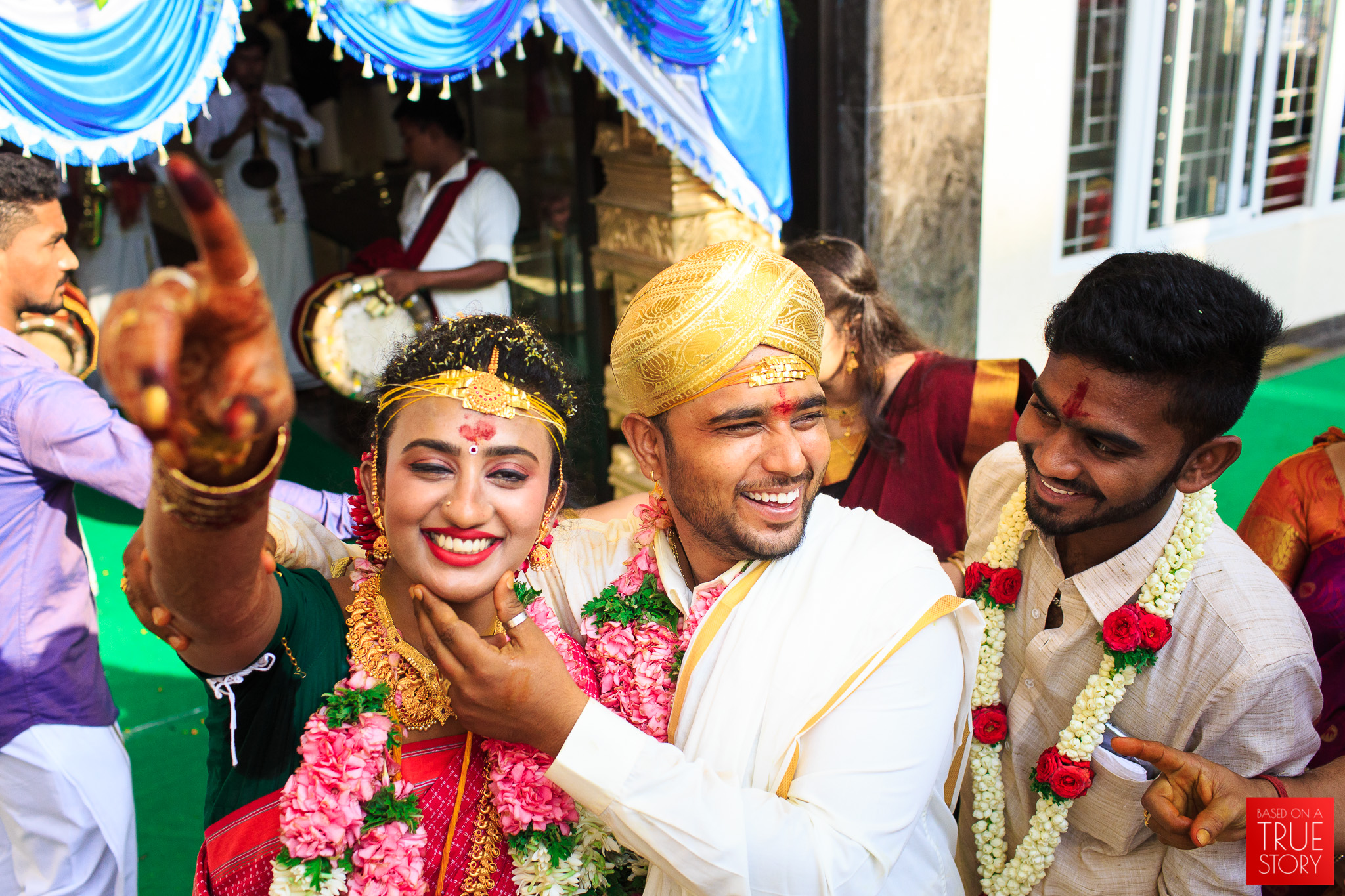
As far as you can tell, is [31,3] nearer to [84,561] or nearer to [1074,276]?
[84,561]

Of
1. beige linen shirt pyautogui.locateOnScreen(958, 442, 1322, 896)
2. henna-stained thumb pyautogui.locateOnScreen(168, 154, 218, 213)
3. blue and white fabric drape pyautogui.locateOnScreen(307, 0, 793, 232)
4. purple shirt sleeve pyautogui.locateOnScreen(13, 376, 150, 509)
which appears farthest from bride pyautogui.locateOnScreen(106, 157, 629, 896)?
blue and white fabric drape pyautogui.locateOnScreen(307, 0, 793, 232)

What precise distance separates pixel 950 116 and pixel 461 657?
14.9 feet

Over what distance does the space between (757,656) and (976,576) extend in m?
0.73

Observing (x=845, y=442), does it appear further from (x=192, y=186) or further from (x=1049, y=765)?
(x=192, y=186)

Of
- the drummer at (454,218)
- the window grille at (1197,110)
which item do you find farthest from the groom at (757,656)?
the window grille at (1197,110)

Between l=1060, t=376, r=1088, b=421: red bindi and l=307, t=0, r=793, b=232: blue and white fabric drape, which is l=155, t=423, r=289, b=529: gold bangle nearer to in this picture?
l=1060, t=376, r=1088, b=421: red bindi

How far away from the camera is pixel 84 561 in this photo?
2650mm

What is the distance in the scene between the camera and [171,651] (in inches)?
177

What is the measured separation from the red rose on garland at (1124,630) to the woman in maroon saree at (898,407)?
0.86 m

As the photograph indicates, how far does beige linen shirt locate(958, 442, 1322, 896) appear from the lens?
162cm

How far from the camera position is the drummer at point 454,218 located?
4.89m

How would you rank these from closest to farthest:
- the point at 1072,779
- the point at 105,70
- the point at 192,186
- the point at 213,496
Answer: the point at 192,186 < the point at 213,496 < the point at 1072,779 < the point at 105,70

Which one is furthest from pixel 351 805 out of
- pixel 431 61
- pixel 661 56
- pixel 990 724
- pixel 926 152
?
pixel 926 152

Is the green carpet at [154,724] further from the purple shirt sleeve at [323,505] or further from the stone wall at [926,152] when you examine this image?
the stone wall at [926,152]
